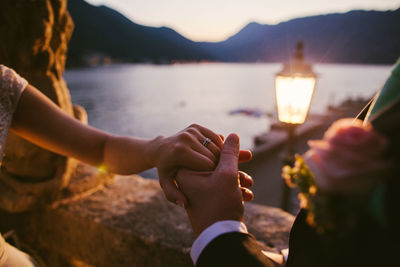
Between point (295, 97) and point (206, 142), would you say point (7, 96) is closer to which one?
point (206, 142)

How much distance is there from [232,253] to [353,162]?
462 millimetres

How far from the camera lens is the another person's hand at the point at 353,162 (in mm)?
448

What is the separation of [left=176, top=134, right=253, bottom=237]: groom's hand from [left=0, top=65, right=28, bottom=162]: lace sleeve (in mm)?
→ 1072

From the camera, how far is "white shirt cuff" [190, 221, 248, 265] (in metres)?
0.78

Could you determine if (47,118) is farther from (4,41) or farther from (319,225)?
(319,225)

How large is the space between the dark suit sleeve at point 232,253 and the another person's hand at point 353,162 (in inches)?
14.4

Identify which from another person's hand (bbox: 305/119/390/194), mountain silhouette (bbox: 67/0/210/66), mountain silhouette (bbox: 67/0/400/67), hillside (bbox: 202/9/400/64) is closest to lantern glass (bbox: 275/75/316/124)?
hillside (bbox: 202/9/400/64)

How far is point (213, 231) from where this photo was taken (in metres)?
0.78

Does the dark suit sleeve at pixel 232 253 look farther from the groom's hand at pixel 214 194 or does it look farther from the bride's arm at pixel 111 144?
the bride's arm at pixel 111 144

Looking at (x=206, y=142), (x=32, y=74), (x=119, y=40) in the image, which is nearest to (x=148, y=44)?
(x=119, y=40)

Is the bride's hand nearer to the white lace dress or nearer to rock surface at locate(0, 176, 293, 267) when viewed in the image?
rock surface at locate(0, 176, 293, 267)

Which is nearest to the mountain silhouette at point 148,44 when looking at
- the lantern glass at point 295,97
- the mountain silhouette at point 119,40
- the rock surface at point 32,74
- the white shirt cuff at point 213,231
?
the mountain silhouette at point 119,40

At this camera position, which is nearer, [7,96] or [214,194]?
[214,194]

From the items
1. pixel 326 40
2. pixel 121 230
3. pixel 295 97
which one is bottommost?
pixel 121 230
